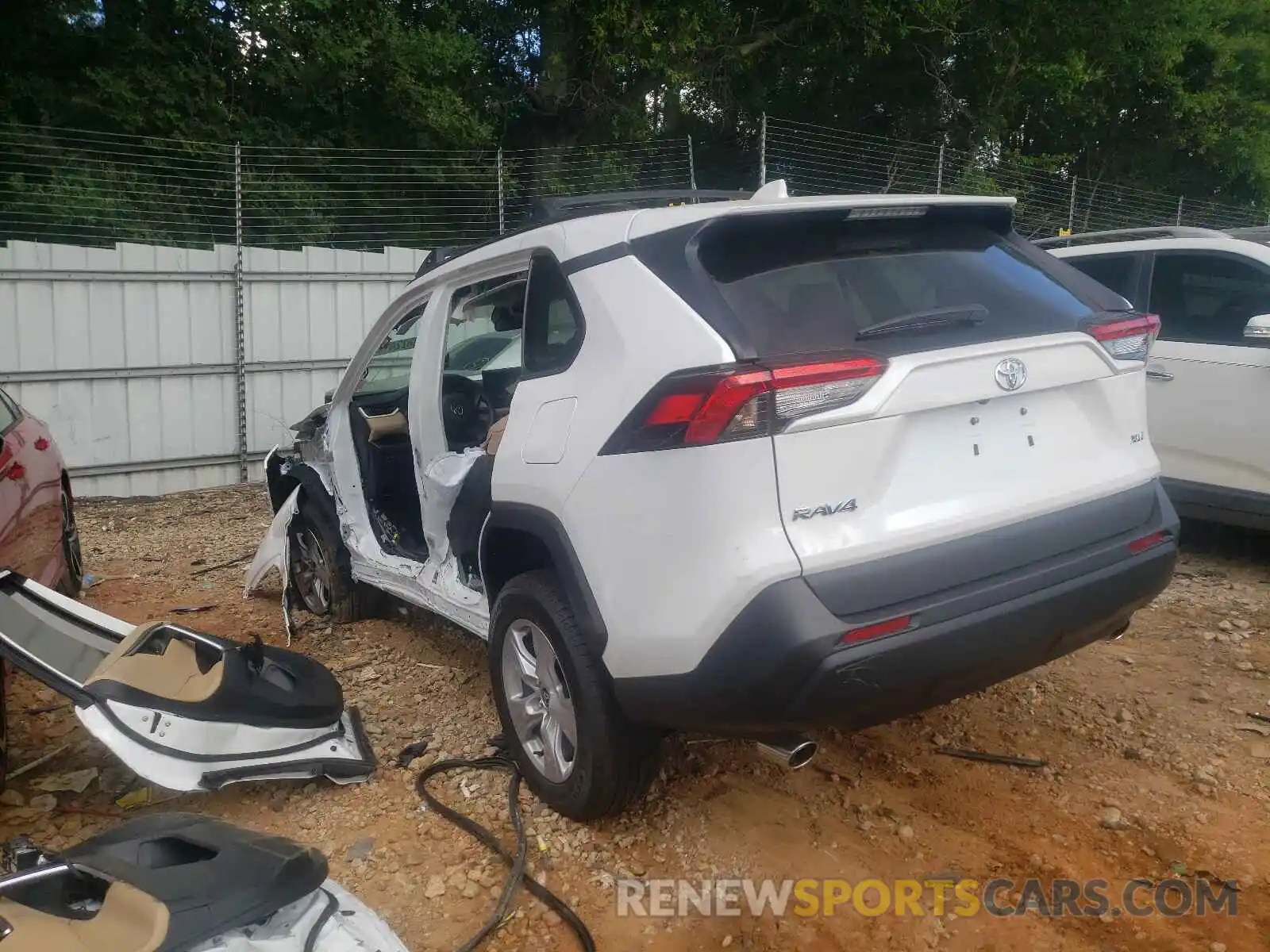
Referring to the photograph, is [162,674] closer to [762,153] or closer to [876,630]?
[876,630]

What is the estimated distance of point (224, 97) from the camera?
44.7 feet

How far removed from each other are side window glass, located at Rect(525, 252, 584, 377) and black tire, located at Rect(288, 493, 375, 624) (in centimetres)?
214

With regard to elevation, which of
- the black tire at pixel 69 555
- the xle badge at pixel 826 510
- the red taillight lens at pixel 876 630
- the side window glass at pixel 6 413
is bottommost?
the black tire at pixel 69 555

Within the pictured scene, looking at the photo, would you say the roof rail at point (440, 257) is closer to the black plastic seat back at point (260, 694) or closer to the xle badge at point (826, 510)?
the black plastic seat back at point (260, 694)

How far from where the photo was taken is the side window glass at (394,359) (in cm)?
440

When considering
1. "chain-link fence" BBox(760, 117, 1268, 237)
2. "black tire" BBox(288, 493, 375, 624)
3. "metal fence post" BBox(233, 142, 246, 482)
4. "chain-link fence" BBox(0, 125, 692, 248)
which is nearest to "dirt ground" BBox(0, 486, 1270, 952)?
"black tire" BBox(288, 493, 375, 624)

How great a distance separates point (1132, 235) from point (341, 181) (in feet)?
27.0

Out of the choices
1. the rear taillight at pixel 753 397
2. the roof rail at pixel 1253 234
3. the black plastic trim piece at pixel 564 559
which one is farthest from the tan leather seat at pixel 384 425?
the roof rail at pixel 1253 234

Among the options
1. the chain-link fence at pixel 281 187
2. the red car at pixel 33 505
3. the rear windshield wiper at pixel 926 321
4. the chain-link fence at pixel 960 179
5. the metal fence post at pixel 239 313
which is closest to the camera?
the rear windshield wiper at pixel 926 321

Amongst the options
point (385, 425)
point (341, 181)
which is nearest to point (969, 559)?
point (385, 425)

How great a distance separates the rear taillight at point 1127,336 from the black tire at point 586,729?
168 cm

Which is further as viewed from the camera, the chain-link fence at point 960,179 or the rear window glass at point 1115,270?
the chain-link fence at point 960,179

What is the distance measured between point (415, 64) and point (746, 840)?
42.3ft

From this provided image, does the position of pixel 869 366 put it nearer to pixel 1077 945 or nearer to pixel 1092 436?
pixel 1092 436
